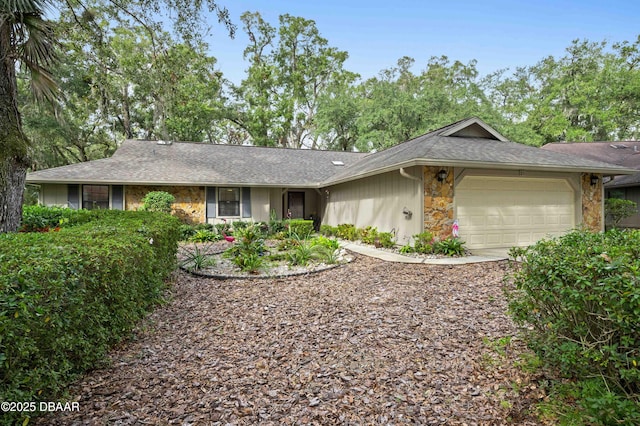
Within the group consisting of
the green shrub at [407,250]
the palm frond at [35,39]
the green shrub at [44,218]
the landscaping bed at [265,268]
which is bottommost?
the landscaping bed at [265,268]

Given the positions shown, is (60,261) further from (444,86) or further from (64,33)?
(444,86)

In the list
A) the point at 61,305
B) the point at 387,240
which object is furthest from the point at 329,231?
the point at 61,305

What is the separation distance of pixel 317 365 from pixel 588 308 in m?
2.04

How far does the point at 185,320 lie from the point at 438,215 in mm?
6159

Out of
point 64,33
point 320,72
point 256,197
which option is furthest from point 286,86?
point 64,33

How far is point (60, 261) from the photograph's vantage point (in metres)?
2.39

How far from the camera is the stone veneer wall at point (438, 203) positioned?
7.92 metres

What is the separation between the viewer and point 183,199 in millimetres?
12812

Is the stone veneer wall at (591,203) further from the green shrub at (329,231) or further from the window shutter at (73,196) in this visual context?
the window shutter at (73,196)

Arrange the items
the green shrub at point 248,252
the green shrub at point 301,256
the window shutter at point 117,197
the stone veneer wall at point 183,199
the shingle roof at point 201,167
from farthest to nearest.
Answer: the stone veneer wall at point 183,199 → the window shutter at point 117,197 → the shingle roof at point 201,167 → the green shrub at point 301,256 → the green shrub at point 248,252

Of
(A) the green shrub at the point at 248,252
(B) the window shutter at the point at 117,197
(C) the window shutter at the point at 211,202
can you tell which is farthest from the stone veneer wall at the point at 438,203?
(B) the window shutter at the point at 117,197

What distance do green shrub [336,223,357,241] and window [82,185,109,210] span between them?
865 centimetres

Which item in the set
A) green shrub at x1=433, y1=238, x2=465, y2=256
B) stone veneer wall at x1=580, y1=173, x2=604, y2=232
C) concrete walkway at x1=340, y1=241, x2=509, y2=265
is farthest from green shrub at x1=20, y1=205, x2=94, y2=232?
stone veneer wall at x1=580, y1=173, x2=604, y2=232

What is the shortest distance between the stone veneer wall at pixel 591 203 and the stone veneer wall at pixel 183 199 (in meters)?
12.6
